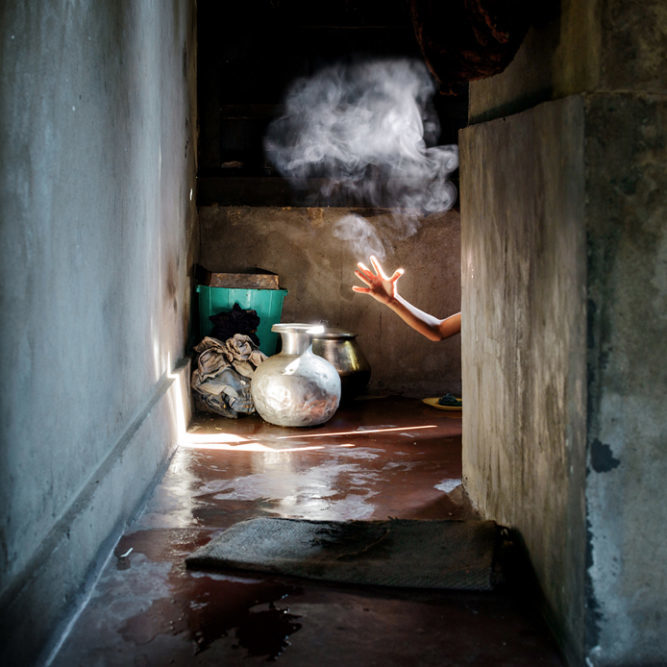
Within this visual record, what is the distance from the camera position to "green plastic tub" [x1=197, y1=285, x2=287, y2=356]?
24.9 ft

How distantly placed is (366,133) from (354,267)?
1415 mm

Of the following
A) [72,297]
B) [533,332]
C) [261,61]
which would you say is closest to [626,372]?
[533,332]

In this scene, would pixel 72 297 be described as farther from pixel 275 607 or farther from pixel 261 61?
pixel 261 61

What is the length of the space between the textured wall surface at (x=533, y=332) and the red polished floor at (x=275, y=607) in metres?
0.30

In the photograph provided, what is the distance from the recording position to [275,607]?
293cm

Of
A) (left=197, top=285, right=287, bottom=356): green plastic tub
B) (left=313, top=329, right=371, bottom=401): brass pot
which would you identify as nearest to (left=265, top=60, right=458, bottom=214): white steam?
(left=197, top=285, right=287, bottom=356): green plastic tub

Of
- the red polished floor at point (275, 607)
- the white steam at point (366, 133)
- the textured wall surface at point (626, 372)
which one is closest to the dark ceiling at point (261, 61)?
the white steam at point (366, 133)

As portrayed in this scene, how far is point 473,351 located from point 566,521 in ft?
5.18

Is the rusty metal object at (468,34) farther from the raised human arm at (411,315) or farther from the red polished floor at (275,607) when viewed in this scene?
the raised human arm at (411,315)

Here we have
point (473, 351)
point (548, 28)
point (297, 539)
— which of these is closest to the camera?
point (548, 28)

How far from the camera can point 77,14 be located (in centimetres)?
310

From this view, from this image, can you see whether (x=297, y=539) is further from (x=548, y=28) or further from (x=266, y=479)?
(x=548, y=28)

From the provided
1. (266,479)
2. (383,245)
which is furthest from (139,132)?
(383,245)

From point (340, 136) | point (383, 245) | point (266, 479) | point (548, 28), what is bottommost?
point (266, 479)
